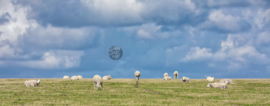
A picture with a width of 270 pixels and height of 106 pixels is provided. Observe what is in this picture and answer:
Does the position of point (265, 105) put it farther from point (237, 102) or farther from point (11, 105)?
point (11, 105)

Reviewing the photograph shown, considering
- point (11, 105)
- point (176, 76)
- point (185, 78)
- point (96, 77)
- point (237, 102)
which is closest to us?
point (11, 105)

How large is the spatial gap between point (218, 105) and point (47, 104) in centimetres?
2027

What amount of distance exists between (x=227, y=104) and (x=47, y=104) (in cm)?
2182

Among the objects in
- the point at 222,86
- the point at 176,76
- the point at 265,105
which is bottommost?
the point at 265,105

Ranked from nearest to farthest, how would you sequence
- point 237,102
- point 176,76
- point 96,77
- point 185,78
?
1. point 237,102
2. point 96,77
3. point 185,78
4. point 176,76

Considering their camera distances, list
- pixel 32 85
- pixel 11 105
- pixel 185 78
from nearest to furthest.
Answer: pixel 11 105, pixel 32 85, pixel 185 78

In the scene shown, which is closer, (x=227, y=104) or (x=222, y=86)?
(x=227, y=104)

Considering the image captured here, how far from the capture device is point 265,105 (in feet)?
100

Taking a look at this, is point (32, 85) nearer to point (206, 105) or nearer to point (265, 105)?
point (206, 105)

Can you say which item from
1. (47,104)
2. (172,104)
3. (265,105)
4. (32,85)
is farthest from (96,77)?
(265,105)

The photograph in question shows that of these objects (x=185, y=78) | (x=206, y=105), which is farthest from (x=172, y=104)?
(x=185, y=78)

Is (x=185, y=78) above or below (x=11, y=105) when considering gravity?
above

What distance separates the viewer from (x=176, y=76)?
308 ft

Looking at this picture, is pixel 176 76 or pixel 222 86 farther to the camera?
pixel 176 76
